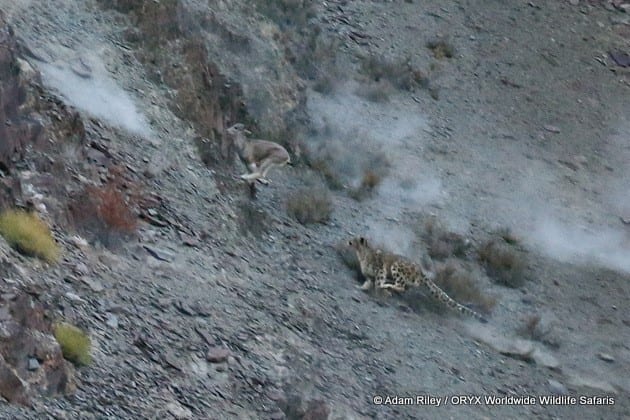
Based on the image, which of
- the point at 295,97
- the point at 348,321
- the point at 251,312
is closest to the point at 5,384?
the point at 251,312

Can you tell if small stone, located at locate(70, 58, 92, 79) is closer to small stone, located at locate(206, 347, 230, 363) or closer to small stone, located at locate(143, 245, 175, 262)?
small stone, located at locate(143, 245, 175, 262)

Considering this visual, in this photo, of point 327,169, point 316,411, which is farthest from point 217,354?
point 327,169

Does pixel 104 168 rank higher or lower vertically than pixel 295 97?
higher

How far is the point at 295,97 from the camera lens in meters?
22.5

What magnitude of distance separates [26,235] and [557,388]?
780 centimetres

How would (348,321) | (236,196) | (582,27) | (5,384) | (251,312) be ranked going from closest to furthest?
(5,384)
(251,312)
(348,321)
(236,196)
(582,27)

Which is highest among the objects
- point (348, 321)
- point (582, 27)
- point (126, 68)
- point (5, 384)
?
point (5, 384)

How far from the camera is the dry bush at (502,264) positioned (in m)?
19.9

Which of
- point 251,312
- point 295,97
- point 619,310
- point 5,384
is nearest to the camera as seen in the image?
point 5,384

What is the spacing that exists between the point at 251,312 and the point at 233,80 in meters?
6.77

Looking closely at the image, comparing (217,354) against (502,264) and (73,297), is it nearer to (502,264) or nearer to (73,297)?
(73,297)

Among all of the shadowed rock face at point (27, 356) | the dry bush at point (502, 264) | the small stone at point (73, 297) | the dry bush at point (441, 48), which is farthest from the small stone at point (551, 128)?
the shadowed rock face at point (27, 356)

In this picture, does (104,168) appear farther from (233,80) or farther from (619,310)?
(619,310)

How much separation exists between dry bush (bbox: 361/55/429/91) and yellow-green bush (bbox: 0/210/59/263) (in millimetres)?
13850
